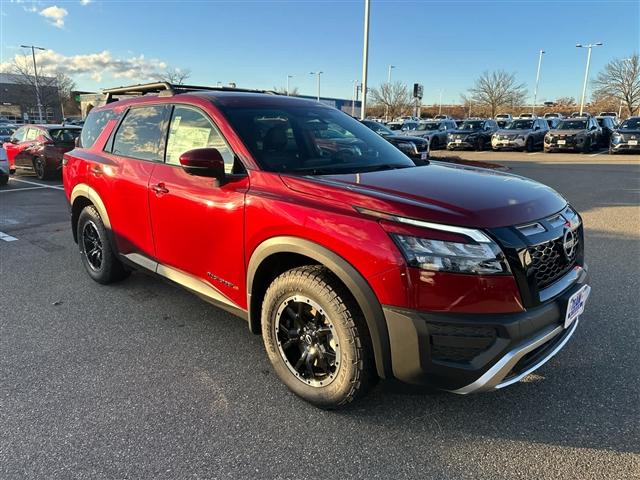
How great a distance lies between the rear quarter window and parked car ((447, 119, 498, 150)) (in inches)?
878

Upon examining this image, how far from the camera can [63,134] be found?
13016 millimetres

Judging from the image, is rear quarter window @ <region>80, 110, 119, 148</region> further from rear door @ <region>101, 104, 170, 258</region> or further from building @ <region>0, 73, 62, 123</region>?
building @ <region>0, 73, 62, 123</region>

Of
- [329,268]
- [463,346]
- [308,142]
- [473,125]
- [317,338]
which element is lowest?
[317,338]

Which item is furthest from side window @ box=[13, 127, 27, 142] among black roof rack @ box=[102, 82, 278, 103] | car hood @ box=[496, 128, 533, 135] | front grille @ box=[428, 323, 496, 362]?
car hood @ box=[496, 128, 533, 135]

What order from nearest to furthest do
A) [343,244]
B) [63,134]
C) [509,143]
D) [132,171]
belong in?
[343,244]
[132,171]
[63,134]
[509,143]

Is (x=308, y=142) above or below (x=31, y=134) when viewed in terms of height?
above

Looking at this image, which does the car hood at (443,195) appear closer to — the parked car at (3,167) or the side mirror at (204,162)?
the side mirror at (204,162)

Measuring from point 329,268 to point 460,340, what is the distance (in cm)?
74

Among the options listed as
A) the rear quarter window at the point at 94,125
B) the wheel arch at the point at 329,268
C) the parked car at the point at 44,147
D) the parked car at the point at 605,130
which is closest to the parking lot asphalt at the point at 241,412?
the wheel arch at the point at 329,268

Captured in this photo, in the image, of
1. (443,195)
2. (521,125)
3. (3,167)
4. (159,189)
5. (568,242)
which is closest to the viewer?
(443,195)

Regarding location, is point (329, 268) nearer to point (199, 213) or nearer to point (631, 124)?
point (199, 213)

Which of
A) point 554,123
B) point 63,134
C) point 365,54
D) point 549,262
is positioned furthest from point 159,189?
point 554,123

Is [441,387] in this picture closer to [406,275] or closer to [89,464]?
[406,275]

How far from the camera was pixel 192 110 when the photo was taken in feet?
11.6
